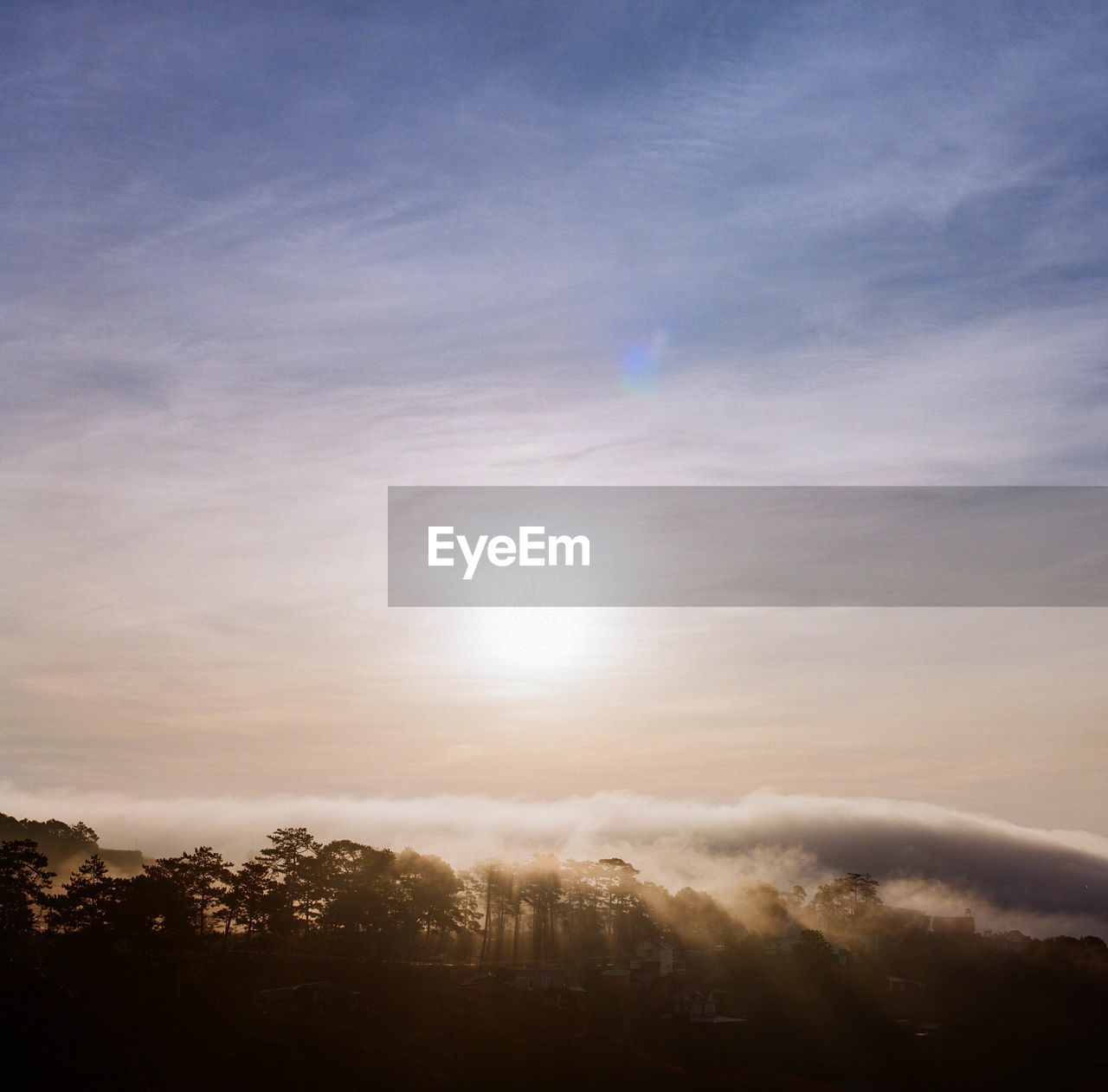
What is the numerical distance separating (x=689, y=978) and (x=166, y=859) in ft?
228

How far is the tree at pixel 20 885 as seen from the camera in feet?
273

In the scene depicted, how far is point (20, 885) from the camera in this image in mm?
86500

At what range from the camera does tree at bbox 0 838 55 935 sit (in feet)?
273

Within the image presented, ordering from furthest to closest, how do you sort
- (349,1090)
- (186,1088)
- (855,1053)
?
(855,1053) → (349,1090) → (186,1088)

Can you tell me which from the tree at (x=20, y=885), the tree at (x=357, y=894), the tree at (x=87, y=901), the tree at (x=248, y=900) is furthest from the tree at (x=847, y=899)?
the tree at (x=20, y=885)

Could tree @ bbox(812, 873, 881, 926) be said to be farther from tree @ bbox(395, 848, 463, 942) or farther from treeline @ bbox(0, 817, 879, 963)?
tree @ bbox(395, 848, 463, 942)

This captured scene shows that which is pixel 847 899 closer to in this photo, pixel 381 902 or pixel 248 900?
pixel 381 902

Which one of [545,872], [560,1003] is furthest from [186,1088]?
[545,872]

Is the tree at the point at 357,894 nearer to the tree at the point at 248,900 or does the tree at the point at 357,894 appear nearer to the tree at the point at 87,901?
the tree at the point at 248,900

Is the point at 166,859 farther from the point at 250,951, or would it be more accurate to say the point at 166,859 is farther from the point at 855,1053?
the point at 855,1053

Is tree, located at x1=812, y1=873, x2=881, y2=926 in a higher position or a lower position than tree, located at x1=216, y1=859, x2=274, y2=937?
lower

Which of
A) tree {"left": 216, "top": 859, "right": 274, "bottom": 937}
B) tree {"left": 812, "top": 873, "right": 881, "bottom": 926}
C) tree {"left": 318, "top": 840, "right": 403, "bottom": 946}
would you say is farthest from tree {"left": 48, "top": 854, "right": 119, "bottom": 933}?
tree {"left": 812, "top": 873, "right": 881, "bottom": 926}

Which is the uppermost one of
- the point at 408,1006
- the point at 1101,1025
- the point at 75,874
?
the point at 75,874

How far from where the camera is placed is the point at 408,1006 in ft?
351
